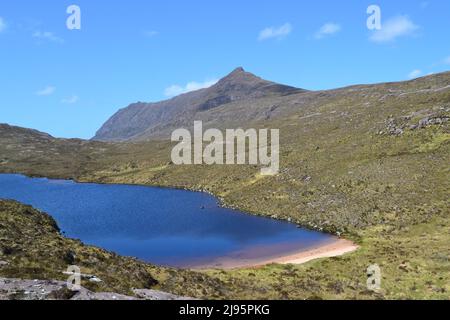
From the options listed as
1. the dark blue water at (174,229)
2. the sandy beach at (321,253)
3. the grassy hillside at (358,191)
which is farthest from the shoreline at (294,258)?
the grassy hillside at (358,191)

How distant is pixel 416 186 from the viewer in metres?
77.6

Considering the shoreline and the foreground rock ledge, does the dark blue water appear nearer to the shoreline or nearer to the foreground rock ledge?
the shoreline

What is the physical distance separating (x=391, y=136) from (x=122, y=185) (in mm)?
88580

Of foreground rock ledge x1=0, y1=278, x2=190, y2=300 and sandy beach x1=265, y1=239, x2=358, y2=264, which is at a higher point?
foreground rock ledge x1=0, y1=278, x2=190, y2=300

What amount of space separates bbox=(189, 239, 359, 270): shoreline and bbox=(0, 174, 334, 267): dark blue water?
0.54 m

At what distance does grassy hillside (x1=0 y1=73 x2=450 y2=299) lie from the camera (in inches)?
1628

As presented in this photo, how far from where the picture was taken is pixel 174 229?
73.4 metres

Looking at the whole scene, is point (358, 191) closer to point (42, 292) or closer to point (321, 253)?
point (321, 253)

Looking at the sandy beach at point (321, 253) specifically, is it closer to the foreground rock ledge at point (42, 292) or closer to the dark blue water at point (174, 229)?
the dark blue water at point (174, 229)

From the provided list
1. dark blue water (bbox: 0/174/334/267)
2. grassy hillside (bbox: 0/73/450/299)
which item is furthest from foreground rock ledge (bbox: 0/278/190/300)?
dark blue water (bbox: 0/174/334/267)

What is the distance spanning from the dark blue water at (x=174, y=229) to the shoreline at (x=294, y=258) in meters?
0.54

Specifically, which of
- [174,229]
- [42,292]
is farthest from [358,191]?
[42,292]

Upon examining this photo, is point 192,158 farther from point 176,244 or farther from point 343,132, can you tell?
point 176,244
